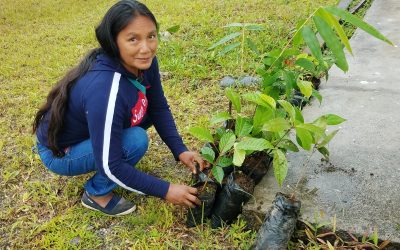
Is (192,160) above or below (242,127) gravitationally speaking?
below

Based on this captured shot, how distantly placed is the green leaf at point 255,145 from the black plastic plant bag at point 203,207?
345 mm

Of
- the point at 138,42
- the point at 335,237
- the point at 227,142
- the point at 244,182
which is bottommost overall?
the point at 335,237

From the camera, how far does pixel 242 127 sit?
2.03 metres

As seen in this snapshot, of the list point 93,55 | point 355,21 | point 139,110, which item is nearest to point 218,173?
point 139,110

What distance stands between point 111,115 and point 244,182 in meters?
0.75

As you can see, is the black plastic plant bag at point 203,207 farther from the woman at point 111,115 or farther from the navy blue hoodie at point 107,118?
the navy blue hoodie at point 107,118

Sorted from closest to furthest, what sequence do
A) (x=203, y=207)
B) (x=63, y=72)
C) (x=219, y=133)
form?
(x=203, y=207) → (x=219, y=133) → (x=63, y=72)

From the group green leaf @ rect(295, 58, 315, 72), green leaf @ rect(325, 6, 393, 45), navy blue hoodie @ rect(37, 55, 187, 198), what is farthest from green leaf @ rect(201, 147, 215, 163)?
green leaf @ rect(325, 6, 393, 45)

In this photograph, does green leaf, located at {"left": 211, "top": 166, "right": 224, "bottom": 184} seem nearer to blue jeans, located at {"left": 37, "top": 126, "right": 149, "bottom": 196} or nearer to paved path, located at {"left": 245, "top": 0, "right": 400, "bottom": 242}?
paved path, located at {"left": 245, "top": 0, "right": 400, "bottom": 242}

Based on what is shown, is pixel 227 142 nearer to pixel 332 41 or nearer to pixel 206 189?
pixel 206 189

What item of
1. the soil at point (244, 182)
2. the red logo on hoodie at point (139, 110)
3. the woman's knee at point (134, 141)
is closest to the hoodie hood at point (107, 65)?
the red logo on hoodie at point (139, 110)

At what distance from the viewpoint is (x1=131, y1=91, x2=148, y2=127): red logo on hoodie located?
2057 millimetres

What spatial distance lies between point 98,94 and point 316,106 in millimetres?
1707

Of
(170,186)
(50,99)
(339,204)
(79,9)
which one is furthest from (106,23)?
(79,9)
